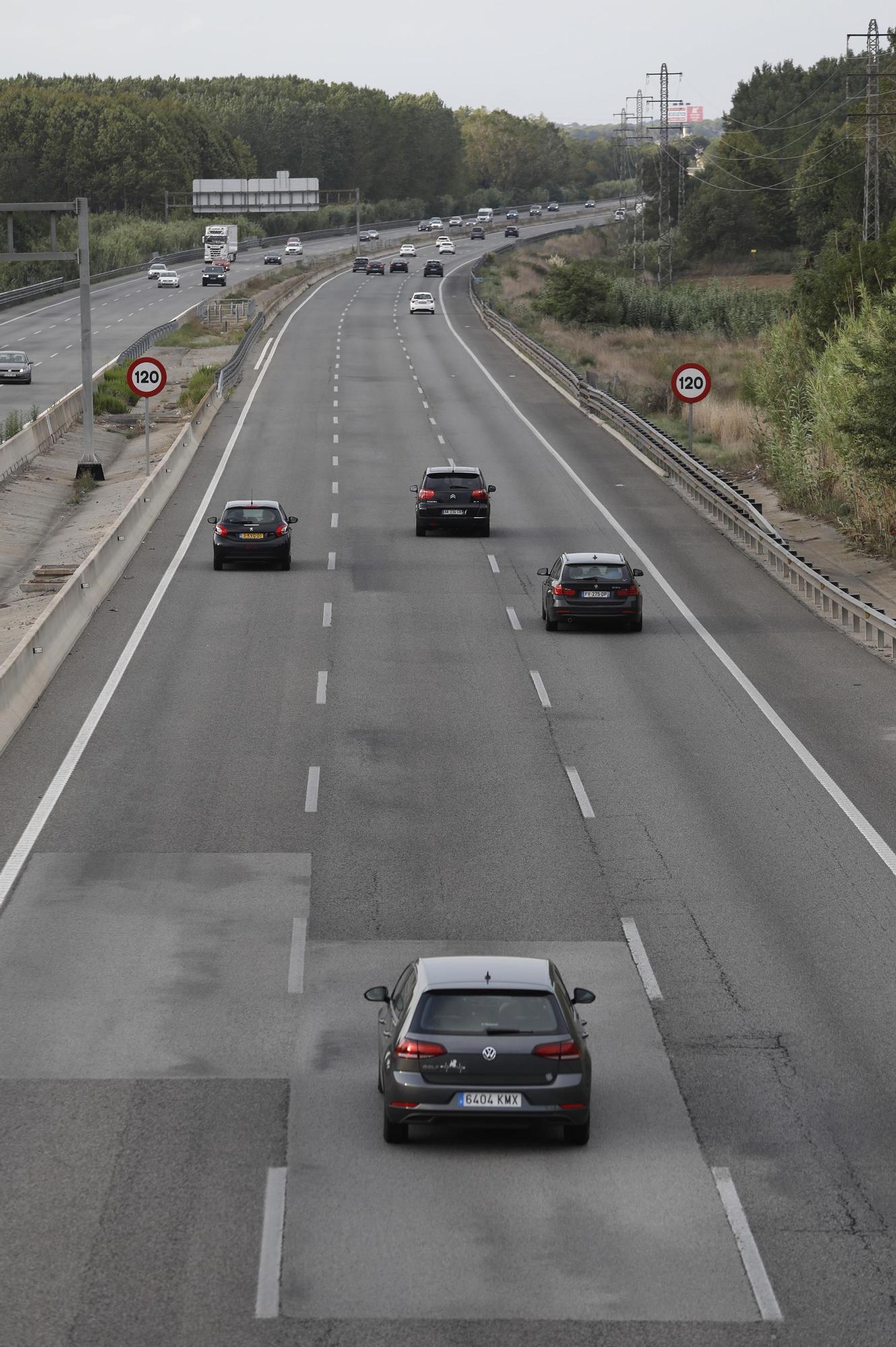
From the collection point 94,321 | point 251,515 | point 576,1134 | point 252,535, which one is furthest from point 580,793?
point 94,321

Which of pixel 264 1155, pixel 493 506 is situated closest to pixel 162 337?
pixel 493 506

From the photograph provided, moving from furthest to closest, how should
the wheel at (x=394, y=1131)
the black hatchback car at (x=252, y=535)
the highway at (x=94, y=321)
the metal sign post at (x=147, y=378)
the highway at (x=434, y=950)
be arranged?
the highway at (x=94, y=321) < the metal sign post at (x=147, y=378) < the black hatchback car at (x=252, y=535) < the wheel at (x=394, y=1131) < the highway at (x=434, y=950)

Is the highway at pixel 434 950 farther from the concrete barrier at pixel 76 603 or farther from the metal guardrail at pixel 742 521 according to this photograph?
the metal guardrail at pixel 742 521

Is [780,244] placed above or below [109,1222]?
above

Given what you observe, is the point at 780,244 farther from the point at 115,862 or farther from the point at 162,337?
the point at 115,862

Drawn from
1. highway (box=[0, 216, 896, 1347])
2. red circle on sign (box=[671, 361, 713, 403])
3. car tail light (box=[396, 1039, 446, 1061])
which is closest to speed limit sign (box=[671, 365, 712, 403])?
red circle on sign (box=[671, 361, 713, 403])

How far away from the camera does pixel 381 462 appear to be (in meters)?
51.8

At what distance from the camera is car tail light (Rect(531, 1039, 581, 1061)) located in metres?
11.5

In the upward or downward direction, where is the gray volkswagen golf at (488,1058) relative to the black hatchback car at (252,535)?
downward

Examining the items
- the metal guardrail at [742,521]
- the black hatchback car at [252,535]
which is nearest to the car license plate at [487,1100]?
the metal guardrail at [742,521]

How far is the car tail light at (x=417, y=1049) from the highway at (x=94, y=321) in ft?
173

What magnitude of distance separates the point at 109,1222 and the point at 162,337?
263 feet

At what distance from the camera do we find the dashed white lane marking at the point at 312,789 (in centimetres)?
2077

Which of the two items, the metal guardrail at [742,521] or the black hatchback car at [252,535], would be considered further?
the black hatchback car at [252,535]
